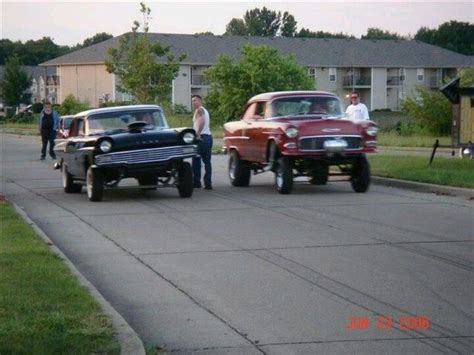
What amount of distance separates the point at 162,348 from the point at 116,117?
459 inches

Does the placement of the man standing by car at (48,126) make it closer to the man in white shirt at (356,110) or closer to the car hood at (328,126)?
the man in white shirt at (356,110)

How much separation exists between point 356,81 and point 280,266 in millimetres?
77556

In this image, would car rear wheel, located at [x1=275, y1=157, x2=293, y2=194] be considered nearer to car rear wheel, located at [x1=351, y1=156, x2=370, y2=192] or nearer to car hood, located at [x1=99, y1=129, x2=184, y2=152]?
car rear wheel, located at [x1=351, y1=156, x2=370, y2=192]

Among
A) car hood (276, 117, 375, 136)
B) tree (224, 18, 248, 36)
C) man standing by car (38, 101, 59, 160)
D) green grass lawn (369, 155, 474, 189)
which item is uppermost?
tree (224, 18, 248, 36)

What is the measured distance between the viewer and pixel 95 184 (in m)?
17.8

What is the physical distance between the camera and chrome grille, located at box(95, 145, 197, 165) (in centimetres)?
1742

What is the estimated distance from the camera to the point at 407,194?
61.5ft

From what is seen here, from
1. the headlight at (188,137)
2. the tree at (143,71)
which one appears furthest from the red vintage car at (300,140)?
the tree at (143,71)

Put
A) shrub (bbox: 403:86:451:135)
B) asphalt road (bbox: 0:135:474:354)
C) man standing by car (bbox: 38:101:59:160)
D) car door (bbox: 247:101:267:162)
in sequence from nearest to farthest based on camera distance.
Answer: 1. asphalt road (bbox: 0:135:474:354)
2. car door (bbox: 247:101:267:162)
3. man standing by car (bbox: 38:101:59:160)
4. shrub (bbox: 403:86:451:135)

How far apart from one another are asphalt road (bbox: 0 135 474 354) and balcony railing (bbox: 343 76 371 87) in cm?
6906

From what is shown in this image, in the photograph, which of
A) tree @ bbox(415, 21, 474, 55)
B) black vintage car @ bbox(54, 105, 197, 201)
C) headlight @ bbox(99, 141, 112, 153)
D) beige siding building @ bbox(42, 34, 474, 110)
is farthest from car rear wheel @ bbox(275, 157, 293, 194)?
tree @ bbox(415, 21, 474, 55)

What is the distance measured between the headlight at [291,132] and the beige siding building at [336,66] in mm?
65202

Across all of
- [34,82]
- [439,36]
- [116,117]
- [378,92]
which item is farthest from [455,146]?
[34,82]

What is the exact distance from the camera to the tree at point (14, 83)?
320 feet
